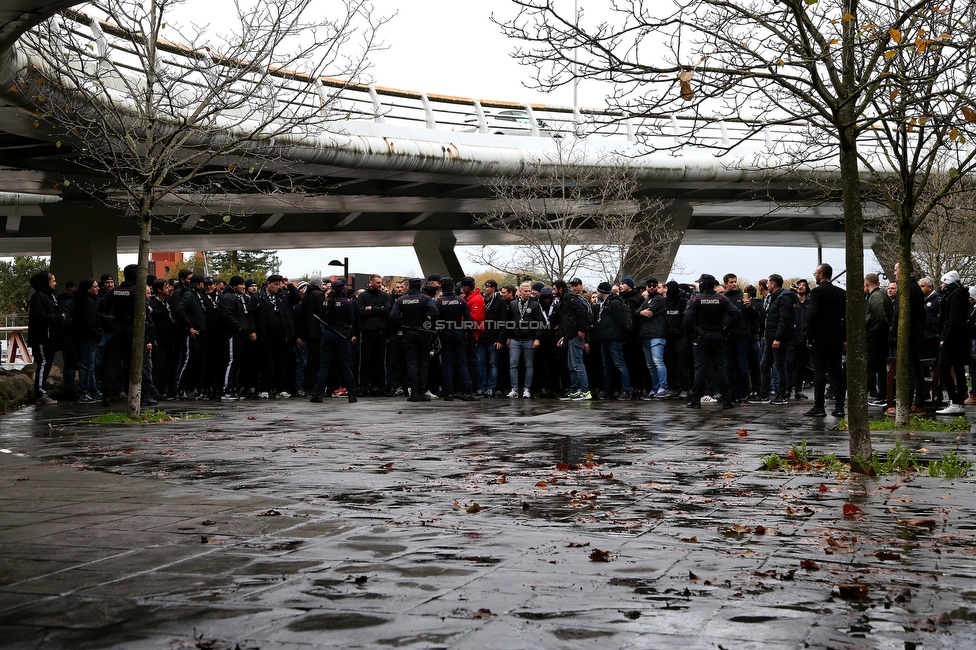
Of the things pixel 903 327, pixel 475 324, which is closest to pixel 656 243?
pixel 475 324

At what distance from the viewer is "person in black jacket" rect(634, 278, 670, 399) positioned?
17.7m

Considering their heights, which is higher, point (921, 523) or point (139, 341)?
point (139, 341)

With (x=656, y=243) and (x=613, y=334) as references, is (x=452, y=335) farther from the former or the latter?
(x=656, y=243)

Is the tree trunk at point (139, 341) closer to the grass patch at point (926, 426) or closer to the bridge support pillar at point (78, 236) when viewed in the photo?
the grass patch at point (926, 426)

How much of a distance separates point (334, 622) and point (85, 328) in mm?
14931

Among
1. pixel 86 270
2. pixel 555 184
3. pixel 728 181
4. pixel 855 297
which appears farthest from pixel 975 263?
pixel 855 297

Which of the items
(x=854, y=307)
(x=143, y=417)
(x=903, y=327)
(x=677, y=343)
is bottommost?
(x=143, y=417)

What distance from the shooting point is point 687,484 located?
7.77 metres

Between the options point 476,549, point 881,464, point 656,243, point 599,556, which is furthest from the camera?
point 656,243

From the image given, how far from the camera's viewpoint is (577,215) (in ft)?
125

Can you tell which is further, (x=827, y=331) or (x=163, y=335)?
(x=163, y=335)

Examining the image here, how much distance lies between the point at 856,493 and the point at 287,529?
388 cm

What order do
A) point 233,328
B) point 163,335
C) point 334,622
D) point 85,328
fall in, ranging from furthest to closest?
point 233,328 < point 163,335 < point 85,328 < point 334,622

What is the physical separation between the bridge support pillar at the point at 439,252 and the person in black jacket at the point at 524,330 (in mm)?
27115
